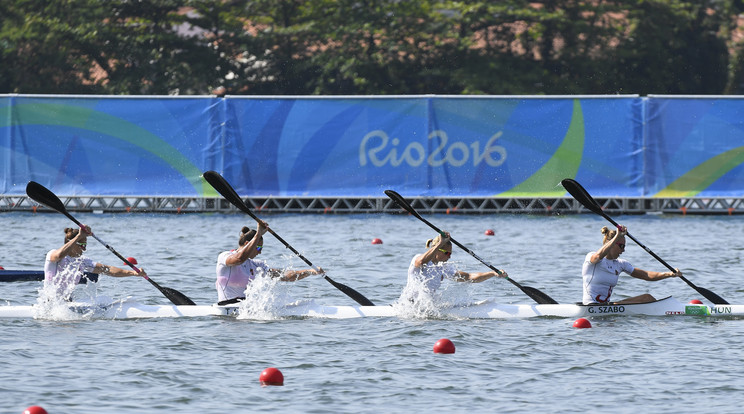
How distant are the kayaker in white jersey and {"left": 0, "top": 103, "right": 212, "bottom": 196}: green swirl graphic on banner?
540 inches

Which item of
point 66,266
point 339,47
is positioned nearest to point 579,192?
point 66,266

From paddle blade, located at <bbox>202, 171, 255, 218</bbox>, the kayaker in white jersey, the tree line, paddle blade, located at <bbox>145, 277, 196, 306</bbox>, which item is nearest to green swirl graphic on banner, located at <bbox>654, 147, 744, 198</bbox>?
the kayaker in white jersey

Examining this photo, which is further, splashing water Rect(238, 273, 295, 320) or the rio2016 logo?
the rio2016 logo

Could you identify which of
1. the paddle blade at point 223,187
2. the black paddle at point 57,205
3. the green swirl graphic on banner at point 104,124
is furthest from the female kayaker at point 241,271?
the green swirl graphic on banner at point 104,124

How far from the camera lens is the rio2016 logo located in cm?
2762

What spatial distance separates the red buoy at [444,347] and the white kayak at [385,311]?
2124 mm

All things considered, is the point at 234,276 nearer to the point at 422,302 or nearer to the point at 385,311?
the point at 385,311

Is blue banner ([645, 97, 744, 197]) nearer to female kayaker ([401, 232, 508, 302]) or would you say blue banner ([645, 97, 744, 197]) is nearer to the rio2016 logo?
the rio2016 logo

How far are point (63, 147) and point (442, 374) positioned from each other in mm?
17666

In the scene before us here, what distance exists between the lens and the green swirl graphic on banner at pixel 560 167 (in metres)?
27.4

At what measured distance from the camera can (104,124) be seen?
93.3 ft

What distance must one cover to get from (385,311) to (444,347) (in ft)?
7.77

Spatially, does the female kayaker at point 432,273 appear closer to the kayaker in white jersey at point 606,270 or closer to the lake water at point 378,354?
the lake water at point 378,354

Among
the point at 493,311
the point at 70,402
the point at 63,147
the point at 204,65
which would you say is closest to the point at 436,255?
the point at 493,311
